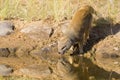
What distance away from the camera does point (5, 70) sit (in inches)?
349

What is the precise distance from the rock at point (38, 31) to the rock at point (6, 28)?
0.28 metres

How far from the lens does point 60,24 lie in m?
10.2

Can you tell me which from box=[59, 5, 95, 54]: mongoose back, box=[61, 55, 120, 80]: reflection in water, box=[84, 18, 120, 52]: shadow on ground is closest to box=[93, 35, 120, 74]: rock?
box=[84, 18, 120, 52]: shadow on ground

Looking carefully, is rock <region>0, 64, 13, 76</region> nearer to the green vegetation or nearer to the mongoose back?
the mongoose back

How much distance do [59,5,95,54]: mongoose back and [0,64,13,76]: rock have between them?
117 cm

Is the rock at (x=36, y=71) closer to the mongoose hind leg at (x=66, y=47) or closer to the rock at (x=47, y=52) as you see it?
the rock at (x=47, y=52)

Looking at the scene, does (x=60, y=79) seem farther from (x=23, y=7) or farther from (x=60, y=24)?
(x=23, y=7)

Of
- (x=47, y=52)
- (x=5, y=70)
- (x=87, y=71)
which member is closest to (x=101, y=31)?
(x=47, y=52)

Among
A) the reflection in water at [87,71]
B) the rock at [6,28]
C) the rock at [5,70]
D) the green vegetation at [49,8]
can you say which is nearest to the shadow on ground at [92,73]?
the reflection in water at [87,71]

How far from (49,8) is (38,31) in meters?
0.76

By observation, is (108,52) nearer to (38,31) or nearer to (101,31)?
(101,31)

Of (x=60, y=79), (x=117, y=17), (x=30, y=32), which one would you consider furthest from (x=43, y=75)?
(x=117, y=17)

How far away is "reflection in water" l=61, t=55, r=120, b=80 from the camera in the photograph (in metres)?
8.15

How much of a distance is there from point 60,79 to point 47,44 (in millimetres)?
1845
